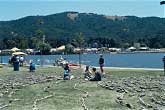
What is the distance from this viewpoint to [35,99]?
76.4ft

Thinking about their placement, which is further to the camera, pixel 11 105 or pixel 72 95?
pixel 72 95

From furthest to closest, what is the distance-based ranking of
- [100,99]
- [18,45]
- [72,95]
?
[18,45]
[72,95]
[100,99]

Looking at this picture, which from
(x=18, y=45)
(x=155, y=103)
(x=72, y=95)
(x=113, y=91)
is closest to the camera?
(x=155, y=103)

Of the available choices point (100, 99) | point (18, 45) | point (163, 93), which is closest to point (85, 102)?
point (100, 99)

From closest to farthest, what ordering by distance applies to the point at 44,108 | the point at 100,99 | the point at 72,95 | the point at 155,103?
the point at 44,108
the point at 155,103
the point at 100,99
the point at 72,95

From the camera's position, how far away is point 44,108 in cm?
1997

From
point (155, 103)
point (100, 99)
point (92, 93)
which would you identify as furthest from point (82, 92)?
point (155, 103)

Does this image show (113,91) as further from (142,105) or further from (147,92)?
(142,105)

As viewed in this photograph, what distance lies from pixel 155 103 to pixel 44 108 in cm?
488

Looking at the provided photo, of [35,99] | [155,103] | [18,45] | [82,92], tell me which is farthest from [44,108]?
[18,45]

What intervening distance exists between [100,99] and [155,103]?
2.90 m

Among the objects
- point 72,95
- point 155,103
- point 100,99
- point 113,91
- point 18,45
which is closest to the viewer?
point 155,103

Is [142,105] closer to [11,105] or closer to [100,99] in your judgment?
[100,99]

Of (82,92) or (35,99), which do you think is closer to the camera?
(35,99)
